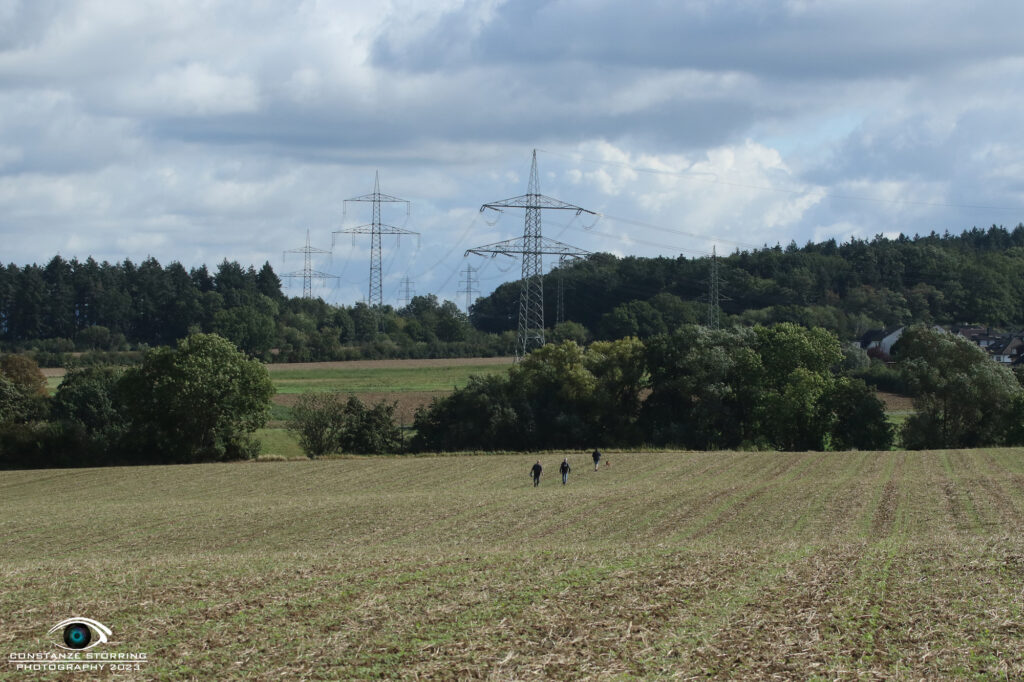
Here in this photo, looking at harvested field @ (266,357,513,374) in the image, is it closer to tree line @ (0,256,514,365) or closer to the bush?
tree line @ (0,256,514,365)

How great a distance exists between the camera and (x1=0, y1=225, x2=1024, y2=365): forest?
6339 inches

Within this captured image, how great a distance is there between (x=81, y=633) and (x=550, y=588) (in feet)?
26.2

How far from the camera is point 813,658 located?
13594 mm

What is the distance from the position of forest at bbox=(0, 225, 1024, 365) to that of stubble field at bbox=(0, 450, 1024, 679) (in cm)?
11942

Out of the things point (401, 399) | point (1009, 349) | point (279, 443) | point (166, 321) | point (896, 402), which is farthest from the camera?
point (166, 321)

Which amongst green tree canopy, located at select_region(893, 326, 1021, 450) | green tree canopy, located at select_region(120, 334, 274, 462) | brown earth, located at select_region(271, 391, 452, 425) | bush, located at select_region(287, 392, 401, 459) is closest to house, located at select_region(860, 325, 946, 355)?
green tree canopy, located at select_region(893, 326, 1021, 450)

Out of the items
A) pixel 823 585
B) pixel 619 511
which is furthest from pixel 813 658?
pixel 619 511

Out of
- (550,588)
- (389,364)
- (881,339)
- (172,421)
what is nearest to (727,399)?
(172,421)

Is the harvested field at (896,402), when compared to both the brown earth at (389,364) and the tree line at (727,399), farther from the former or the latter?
the brown earth at (389,364)

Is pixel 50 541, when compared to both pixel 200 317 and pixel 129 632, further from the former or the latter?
pixel 200 317

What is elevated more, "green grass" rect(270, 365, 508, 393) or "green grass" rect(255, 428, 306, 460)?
"green grass" rect(270, 365, 508, 393)

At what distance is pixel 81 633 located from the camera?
14664 mm

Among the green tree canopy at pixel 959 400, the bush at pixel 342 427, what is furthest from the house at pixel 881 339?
the bush at pixel 342 427

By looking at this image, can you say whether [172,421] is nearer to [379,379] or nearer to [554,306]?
[379,379]
